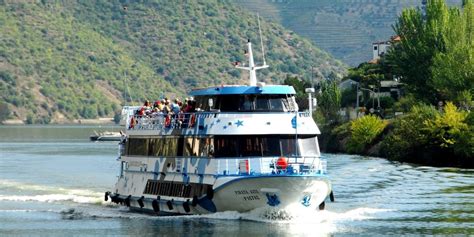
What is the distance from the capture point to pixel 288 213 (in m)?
55.6

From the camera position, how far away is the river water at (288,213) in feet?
183

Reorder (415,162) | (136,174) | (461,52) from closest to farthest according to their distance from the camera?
(136,174) → (415,162) → (461,52)

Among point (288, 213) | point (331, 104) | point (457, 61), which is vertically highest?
point (457, 61)

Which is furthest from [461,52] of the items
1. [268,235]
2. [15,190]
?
[268,235]

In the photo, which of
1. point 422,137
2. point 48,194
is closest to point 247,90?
point 48,194

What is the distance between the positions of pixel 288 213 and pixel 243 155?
3146mm

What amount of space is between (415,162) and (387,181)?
24.2 metres

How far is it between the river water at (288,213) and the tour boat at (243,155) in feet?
3.00

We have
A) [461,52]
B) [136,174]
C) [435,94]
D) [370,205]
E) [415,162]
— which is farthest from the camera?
[435,94]

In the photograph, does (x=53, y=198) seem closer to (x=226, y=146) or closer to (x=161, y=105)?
(x=161, y=105)

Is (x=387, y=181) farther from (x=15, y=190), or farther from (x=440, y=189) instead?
(x=15, y=190)

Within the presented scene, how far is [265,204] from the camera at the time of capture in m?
55.6

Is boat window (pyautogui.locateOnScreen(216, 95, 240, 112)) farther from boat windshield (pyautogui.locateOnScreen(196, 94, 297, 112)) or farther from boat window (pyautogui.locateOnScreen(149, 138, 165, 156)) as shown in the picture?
boat window (pyautogui.locateOnScreen(149, 138, 165, 156))

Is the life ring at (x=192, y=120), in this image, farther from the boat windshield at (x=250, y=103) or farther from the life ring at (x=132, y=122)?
the life ring at (x=132, y=122)
